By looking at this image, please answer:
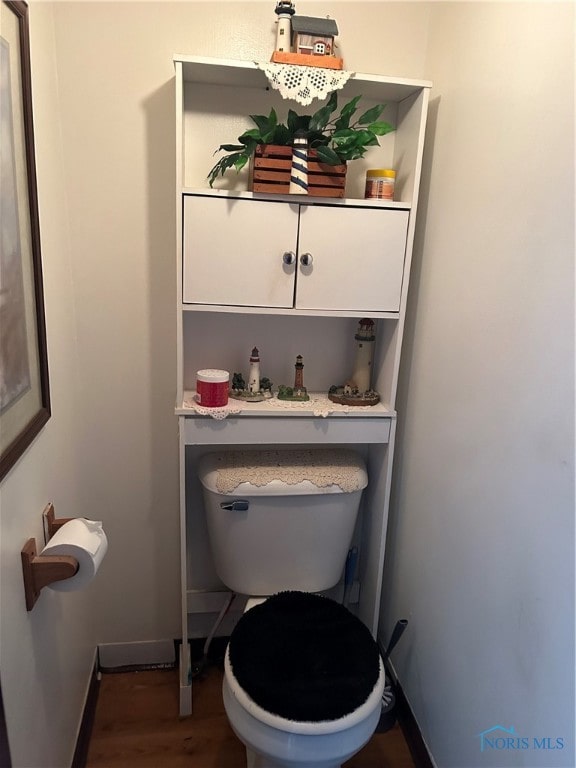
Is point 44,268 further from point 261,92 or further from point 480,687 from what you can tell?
point 480,687

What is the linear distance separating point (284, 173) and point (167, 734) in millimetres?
1654

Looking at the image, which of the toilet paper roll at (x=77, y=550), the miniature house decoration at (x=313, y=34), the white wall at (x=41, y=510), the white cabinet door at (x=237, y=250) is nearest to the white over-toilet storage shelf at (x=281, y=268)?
the white cabinet door at (x=237, y=250)

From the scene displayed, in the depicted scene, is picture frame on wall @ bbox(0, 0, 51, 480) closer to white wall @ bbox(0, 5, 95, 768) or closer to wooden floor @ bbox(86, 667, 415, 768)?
white wall @ bbox(0, 5, 95, 768)

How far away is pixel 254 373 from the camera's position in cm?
Result: 154

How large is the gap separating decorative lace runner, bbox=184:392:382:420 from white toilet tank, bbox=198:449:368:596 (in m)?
0.19

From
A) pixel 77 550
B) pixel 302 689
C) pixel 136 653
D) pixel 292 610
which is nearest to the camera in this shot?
pixel 77 550

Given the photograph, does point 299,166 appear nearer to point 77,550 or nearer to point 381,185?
point 381,185

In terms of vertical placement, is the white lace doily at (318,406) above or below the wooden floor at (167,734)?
above

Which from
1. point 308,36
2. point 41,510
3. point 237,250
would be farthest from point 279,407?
point 308,36

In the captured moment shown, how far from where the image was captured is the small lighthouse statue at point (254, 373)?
5.04 ft

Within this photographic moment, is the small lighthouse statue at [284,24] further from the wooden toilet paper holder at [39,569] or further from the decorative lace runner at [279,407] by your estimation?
the wooden toilet paper holder at [39,569]

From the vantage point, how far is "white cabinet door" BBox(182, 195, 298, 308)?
134 cm

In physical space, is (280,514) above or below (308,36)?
below

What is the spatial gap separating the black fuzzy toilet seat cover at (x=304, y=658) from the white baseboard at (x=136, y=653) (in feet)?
1.94
